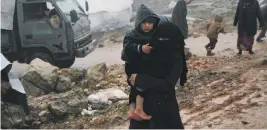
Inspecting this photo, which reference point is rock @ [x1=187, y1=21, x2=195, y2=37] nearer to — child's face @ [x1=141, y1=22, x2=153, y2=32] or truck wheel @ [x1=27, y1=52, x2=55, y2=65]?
truck wheel @ [x1=27, y1=52, x2=55, y2=65]

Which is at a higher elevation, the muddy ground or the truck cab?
the truck cab

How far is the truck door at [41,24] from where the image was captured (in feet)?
28.6

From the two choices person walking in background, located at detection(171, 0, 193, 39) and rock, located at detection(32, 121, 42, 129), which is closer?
rock, located at detection(32, 121, 42, 129)

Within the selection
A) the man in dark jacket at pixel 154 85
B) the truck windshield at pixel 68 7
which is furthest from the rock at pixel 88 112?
the truck windshield at pixel 68 7

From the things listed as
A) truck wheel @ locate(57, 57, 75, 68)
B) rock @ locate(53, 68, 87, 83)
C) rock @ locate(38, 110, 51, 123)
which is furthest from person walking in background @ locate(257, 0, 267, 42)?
rock @ locate(38, 110, 51, 123)

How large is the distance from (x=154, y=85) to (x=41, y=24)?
257 inches

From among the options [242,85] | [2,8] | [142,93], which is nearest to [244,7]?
[242,85]

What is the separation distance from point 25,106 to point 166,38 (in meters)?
3.41

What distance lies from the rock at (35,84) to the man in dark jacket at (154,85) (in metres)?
4.36

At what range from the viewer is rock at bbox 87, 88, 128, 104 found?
6129mm

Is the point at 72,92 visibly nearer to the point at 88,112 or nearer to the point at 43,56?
the point at 88,112

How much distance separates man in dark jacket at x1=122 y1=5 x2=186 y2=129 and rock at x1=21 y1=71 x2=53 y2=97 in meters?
4.36

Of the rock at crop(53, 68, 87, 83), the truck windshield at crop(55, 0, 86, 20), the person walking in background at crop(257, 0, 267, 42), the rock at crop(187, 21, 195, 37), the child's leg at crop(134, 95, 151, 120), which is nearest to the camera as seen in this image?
the child's leg at crop(134, 95, 151, 120)

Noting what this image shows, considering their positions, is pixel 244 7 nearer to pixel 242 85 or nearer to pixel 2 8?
pixel 242 85
